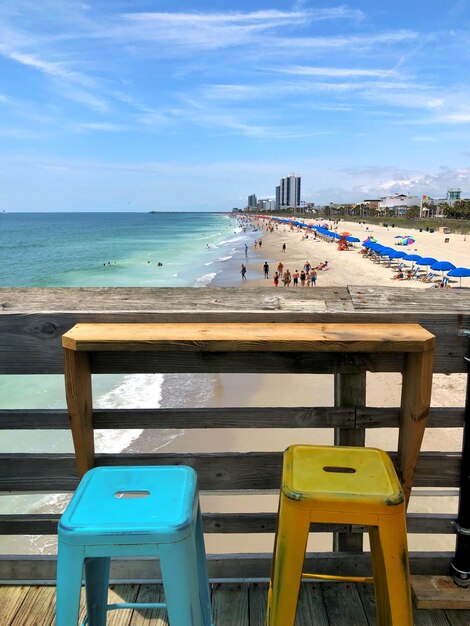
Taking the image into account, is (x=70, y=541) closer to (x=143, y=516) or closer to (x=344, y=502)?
(x=143, y=516)

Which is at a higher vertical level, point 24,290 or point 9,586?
point 24,290

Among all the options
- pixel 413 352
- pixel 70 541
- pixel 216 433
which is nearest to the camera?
pixel 70 541

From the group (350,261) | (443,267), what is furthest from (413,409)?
(350,261)

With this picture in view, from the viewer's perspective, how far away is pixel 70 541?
1.26m

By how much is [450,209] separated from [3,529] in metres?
110

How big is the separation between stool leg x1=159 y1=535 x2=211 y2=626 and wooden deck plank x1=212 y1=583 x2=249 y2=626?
815 millimetres

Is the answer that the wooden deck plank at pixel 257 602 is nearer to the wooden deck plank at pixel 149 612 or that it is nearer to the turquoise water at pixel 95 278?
the wooden deck plank at pixel 149 612

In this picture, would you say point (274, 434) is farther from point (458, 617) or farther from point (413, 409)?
point (413, 409)

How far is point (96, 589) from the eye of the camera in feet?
5.34

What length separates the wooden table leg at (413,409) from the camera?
1.74 m

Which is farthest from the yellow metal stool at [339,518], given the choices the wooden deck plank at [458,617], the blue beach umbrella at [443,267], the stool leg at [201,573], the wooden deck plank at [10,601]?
the blue beach umbrella at [443,267]

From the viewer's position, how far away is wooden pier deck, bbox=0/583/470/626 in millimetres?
1988

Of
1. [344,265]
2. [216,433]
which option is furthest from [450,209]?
[216,433]

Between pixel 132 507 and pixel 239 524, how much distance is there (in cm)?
89
